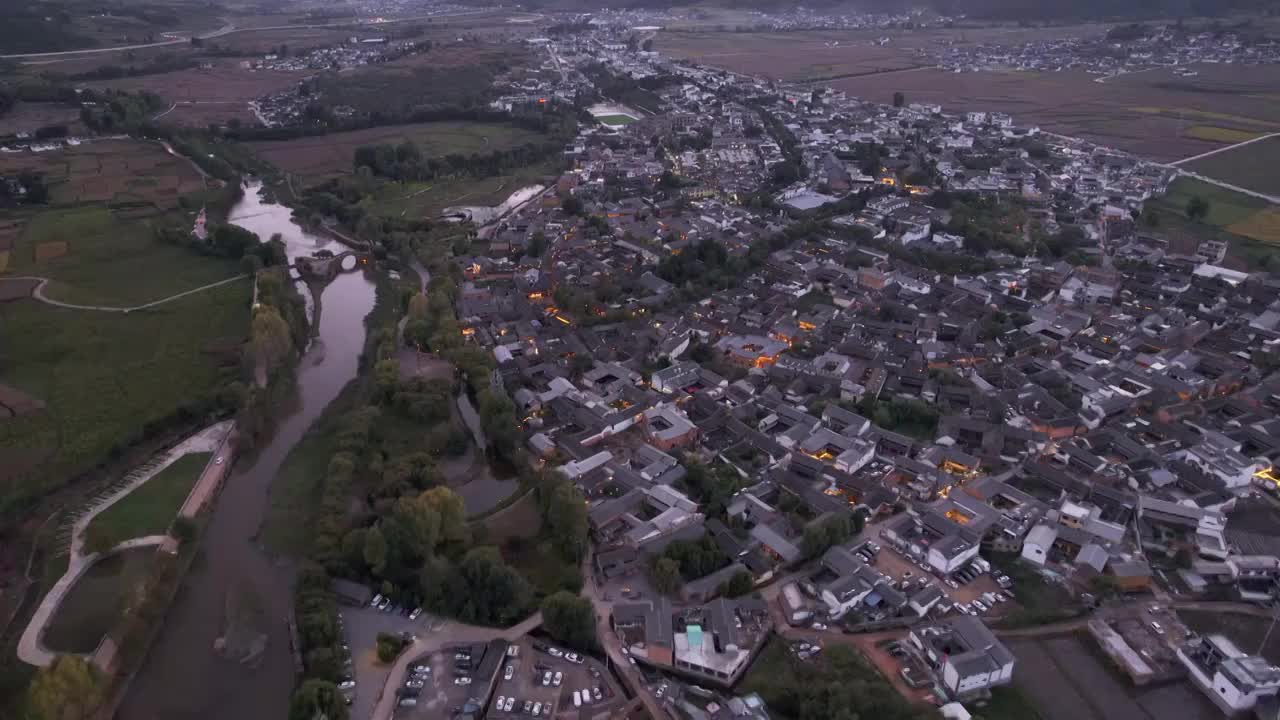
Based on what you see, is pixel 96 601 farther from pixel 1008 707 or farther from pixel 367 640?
pixel 1008 707

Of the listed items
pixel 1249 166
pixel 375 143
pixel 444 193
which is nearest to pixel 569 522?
pixel 444 193

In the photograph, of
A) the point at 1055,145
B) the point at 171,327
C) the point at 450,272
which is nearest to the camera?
the point at 171,327

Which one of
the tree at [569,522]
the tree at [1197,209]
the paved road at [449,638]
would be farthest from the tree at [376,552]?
the tree at [1197,209]

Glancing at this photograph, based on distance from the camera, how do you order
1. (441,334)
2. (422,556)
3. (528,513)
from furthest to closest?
(441,334) → (528,513) → (422,556)

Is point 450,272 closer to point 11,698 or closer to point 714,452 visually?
point 714,452

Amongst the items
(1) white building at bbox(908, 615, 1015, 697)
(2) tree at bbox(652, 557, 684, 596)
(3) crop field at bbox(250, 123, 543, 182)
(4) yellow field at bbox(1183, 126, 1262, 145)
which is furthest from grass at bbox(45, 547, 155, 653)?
(4) yellow field at bbox(1183, 126, 1262, 145)

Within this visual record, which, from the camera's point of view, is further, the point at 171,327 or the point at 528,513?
the point at 171,327

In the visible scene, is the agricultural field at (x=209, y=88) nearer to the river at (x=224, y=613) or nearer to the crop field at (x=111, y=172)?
the crop field at (x=111, y=172)

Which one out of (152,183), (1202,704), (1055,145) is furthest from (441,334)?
(1055,145)
